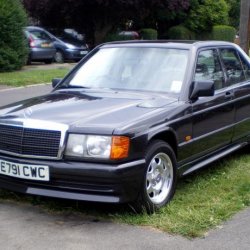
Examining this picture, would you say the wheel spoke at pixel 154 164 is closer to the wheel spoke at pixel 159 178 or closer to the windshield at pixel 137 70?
the wheel spoke at pixel 159 178

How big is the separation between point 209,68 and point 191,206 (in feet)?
5.78

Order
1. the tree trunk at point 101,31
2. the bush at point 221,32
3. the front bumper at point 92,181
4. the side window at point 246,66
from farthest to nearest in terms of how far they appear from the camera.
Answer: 1. the bush at point 221,32
2. the tree trunk at point 101,31
3. the side window at point 246,66
4. the front bumper at point 92,181

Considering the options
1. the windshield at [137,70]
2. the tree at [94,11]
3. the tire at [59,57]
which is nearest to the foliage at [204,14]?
the tree at [94,11]

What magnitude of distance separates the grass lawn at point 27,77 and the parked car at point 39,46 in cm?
359

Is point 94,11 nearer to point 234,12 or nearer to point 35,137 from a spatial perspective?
point 35,137

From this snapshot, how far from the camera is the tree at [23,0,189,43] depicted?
2967 centimetres

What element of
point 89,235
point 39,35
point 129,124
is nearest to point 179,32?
point 39,35

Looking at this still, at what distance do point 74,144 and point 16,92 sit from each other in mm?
10586

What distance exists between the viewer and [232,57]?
6902 millimetres

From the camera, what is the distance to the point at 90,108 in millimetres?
5090

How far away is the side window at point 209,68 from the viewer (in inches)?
235

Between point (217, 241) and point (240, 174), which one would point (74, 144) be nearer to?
point (217, 241)

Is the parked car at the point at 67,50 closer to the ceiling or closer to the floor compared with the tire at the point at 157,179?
closer to the floor

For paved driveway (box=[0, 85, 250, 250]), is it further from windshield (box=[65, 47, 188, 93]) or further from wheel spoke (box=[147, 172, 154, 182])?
windshield (box=[65, 47, 188, 93])
